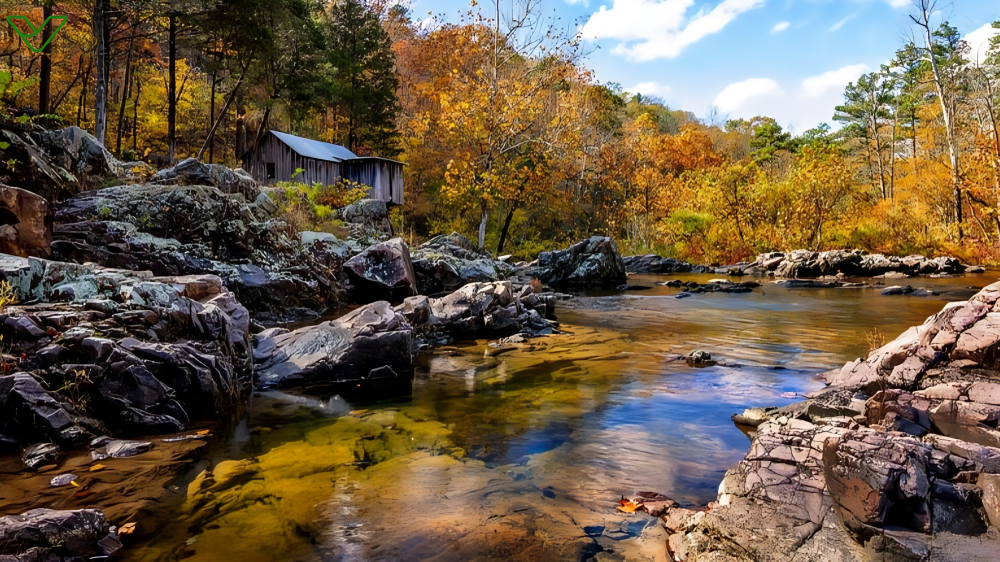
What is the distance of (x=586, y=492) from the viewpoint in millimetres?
4371

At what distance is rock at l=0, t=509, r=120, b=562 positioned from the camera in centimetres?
310

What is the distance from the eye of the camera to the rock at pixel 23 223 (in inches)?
309

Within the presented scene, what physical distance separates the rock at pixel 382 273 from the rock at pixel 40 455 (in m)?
9.58

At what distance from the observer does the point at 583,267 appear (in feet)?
74.8

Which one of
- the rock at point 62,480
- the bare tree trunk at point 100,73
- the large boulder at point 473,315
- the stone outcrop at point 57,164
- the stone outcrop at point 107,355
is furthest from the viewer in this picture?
the bare tree trunk at point 100,73

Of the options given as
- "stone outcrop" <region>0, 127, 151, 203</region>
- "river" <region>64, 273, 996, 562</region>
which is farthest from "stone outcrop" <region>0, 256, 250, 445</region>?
"stone outcrop" <region>0, 127, 151, 203</region>

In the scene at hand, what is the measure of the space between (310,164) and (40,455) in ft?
84.3

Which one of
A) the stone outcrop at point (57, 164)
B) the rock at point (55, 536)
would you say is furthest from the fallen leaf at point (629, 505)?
the stone outcrop at point (57, 164)

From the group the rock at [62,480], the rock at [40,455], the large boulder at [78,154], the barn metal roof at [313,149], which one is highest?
the barn metal roof at [313,149]

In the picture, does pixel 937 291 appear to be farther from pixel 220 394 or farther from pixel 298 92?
pixel 298 92

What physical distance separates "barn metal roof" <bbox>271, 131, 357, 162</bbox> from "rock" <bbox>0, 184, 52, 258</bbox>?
20184mm

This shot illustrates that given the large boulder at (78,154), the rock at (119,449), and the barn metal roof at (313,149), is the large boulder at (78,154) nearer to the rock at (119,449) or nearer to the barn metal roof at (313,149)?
the rock at (119,449)

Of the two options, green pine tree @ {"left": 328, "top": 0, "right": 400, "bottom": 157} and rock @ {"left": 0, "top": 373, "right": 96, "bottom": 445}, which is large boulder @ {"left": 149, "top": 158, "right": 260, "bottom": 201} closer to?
rock @ {"left": 0, "top": 373, "right": 96, "bottom": 445}

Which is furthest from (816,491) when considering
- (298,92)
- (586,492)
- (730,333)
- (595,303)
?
(298,92)
